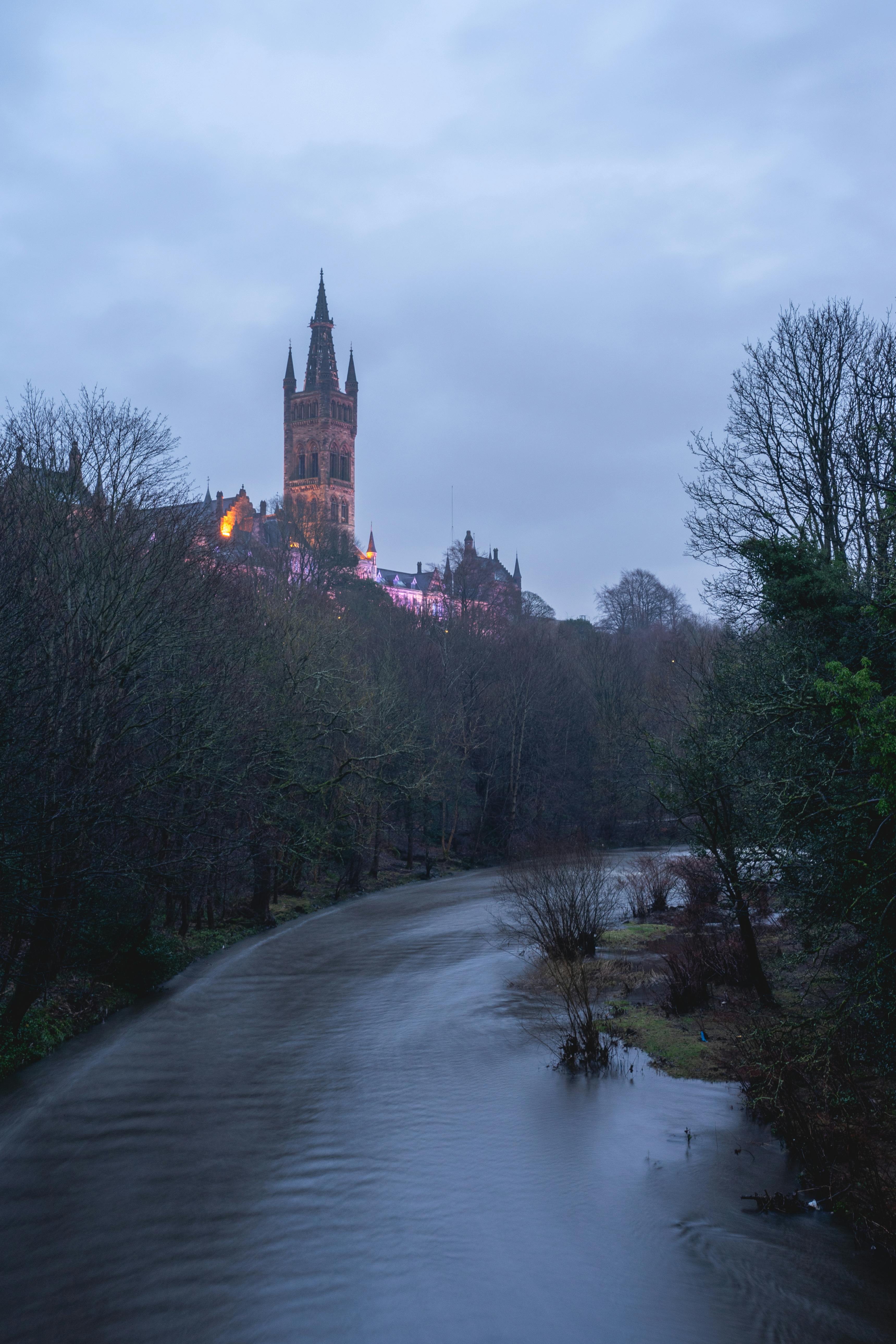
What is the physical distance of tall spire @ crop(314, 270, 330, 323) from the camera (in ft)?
434

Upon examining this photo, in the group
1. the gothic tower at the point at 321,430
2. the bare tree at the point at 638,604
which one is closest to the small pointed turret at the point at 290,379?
the gothic tower at the point at 321,430

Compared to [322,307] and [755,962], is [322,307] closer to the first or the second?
[322,307]

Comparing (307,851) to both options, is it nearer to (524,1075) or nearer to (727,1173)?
(524,1075)

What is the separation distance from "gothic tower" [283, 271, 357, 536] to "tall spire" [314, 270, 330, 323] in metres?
0.07

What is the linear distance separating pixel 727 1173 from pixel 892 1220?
7.68 ft

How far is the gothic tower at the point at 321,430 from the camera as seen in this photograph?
13000 centimetres

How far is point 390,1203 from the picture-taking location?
35.3ft

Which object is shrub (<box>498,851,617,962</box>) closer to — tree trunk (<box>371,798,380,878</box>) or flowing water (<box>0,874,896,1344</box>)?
flowing water (<box>0,874,896,1344</box>)

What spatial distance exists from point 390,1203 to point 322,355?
133012 mm

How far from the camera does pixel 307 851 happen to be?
30.1 metres

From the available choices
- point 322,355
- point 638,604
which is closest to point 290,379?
point 322,355

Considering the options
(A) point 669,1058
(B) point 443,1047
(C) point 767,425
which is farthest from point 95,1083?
(C) point 767,425

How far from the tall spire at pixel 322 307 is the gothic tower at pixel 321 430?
7cm

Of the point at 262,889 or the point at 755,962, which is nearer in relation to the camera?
the point at 755,962
